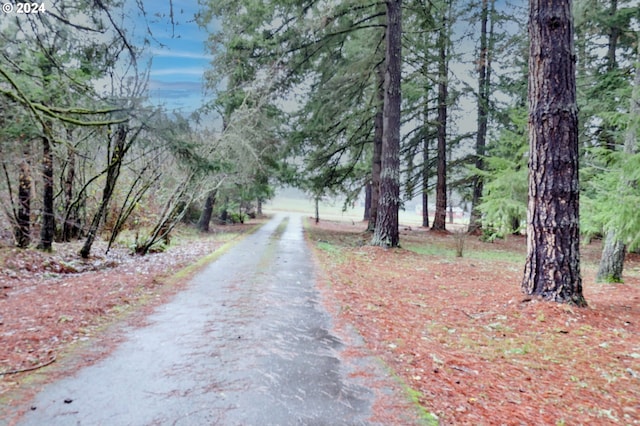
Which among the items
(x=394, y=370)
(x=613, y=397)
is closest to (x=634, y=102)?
(x=613, y=397)

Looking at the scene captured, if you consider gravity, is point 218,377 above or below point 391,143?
below

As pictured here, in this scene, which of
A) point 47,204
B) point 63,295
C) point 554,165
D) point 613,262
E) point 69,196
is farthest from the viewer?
point 69,196

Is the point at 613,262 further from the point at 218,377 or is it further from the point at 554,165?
the point at 218,377

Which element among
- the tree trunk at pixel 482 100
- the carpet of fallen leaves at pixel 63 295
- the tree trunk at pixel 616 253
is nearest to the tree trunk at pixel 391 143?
the tree trunk at pixel 616 253

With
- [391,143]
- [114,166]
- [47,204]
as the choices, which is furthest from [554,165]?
[47,204]

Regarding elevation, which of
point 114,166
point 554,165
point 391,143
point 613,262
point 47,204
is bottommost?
point 613,262

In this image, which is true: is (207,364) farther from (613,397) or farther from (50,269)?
(50,269)

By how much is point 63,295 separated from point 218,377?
388 centimetres

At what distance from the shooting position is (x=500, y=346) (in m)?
3.44

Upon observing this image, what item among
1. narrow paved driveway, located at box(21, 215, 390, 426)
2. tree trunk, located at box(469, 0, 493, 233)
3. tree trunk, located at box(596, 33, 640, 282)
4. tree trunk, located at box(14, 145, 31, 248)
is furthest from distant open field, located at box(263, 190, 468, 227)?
narrow paved driveway, located at box(21, 215, 390, 426)

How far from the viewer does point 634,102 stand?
6.61 meters

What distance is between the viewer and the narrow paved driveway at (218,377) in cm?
220

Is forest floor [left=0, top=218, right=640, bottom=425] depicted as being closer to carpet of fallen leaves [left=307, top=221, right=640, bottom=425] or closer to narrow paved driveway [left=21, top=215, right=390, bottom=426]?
carpet of fallen leaves [left=307, top=221, right=640, bottom=425]

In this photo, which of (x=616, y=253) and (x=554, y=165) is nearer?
(x=554, y=165)
